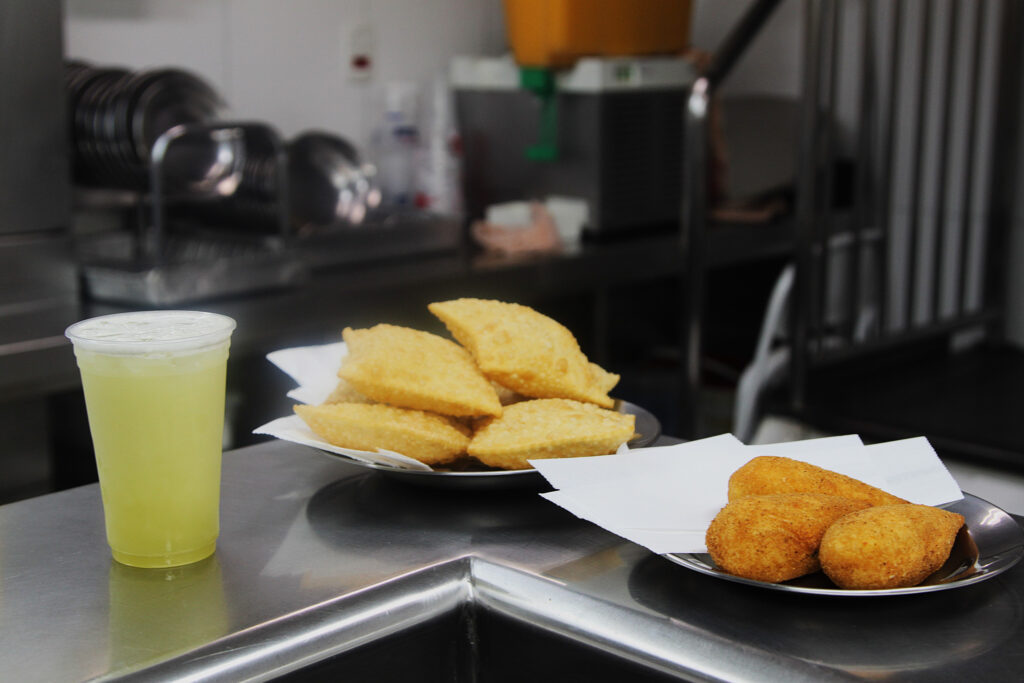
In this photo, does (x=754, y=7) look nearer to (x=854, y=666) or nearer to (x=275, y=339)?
(x=275, y=339)

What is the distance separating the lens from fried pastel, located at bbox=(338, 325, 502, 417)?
835 millimetres

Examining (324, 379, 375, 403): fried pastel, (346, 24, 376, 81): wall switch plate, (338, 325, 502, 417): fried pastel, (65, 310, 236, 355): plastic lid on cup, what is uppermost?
(346, 24, 376, 81): wall switch plate

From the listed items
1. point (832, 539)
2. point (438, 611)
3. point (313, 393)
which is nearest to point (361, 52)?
point (313, 393)

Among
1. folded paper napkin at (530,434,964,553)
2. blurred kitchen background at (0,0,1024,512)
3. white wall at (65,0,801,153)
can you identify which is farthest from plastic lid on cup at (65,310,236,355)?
white wall at (65,0,801,153)

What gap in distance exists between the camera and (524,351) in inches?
34.8

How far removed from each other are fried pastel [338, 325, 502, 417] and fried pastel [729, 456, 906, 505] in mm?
193

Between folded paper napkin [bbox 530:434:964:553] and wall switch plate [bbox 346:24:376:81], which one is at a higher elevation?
wall switch plate [bbox 346:24:376:81]

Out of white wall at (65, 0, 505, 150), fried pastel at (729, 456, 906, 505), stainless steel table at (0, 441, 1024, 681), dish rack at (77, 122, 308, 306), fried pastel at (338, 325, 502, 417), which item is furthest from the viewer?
white wall at (65, 0, 505, 150)

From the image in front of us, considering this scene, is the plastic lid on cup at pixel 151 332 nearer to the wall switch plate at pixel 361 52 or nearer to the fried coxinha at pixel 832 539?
the fried coxinha at pixel 832 539

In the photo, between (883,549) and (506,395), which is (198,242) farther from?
(883,549)

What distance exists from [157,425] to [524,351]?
29cm

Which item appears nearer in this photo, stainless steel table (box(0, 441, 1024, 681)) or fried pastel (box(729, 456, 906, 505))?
stainless steel table (box(0, 441, 1024, 681))

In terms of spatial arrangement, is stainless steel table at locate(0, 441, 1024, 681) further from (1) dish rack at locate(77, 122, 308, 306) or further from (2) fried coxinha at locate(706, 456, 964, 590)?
(1) dish rack at locate(77, 122, 308, 306)

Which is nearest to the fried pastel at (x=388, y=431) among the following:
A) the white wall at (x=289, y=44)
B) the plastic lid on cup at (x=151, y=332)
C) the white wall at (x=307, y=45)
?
the plastic lid on cup at (x=151, y=332)
